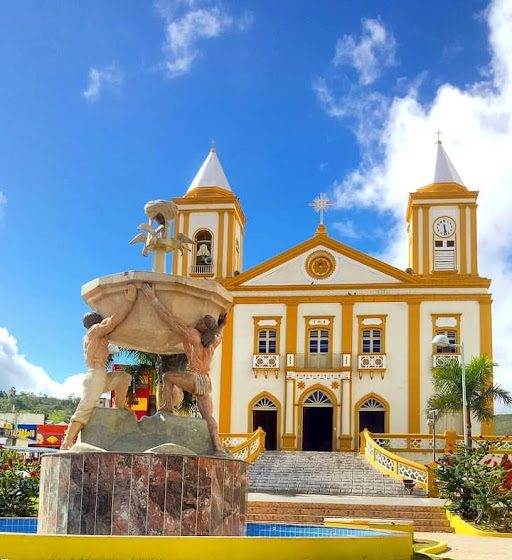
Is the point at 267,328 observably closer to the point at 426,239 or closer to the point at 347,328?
the point at 347,328

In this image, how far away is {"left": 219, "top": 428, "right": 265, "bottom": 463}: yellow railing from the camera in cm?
2807

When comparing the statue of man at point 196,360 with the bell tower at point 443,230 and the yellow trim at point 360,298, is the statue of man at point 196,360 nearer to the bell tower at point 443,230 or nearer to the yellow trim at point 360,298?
the yellow trim at point 360,298

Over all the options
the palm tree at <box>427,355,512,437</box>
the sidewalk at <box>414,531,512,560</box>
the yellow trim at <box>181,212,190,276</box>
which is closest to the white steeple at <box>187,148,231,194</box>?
the yellow trim at <box>181,212,190,276</box>

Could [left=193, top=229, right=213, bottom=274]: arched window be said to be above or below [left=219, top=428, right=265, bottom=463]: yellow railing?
above

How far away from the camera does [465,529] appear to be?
17125mm

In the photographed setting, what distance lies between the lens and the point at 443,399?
2803 cm

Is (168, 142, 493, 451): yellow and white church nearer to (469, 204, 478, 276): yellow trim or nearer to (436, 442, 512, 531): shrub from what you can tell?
(469, 204, 478, 276): yellow trim

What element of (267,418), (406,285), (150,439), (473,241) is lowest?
(150,439)

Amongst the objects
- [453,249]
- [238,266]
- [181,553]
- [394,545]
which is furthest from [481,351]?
[181,553]

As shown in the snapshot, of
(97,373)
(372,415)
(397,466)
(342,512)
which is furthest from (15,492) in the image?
(372,415)

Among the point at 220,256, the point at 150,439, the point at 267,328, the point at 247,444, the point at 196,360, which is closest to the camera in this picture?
the point at 150,439

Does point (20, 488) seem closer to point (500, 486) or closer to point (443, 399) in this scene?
point (500, 486)

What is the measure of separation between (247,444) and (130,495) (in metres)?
20.3

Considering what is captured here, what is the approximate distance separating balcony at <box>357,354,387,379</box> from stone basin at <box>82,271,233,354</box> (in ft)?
78.7
